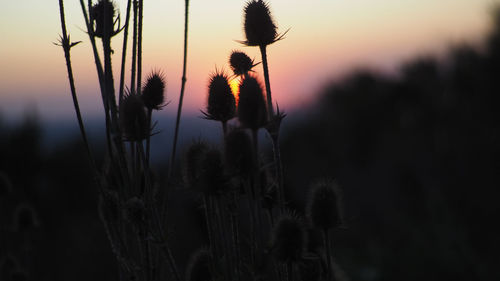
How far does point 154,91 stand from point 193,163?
0.28 metres

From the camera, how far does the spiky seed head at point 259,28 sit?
1.71m

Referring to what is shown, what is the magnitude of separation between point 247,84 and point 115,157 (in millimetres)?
489

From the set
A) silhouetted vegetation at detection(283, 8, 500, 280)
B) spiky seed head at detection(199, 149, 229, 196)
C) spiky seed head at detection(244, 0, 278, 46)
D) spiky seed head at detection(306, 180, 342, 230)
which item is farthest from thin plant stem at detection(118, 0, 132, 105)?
silhouetted vegetation at detection(283, 8, 500, 280)

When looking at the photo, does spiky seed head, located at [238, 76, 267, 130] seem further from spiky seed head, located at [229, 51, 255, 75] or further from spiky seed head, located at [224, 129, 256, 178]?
spiky seed head, located at [229, 51, 255, 75]

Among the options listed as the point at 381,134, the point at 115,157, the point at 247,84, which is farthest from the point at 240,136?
the point at 381,134

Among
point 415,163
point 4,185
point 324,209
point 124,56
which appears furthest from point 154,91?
point 415,163

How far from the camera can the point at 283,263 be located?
4.65 ft

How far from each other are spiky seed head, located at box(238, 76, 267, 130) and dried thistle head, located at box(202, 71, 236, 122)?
151 mm

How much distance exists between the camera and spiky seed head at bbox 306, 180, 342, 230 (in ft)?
4.96

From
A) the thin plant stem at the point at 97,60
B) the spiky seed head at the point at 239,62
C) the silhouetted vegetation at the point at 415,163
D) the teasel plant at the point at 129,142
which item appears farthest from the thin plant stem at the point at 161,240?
the silhouetted vegetation at the point at 415,163

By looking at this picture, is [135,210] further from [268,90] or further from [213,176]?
[268,90]

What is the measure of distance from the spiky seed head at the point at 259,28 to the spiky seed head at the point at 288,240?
0.62 metres

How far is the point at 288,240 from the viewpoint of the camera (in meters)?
1.34

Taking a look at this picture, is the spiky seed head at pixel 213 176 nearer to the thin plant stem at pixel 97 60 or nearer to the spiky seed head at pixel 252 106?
the spiky seed head at pixel 252 106
